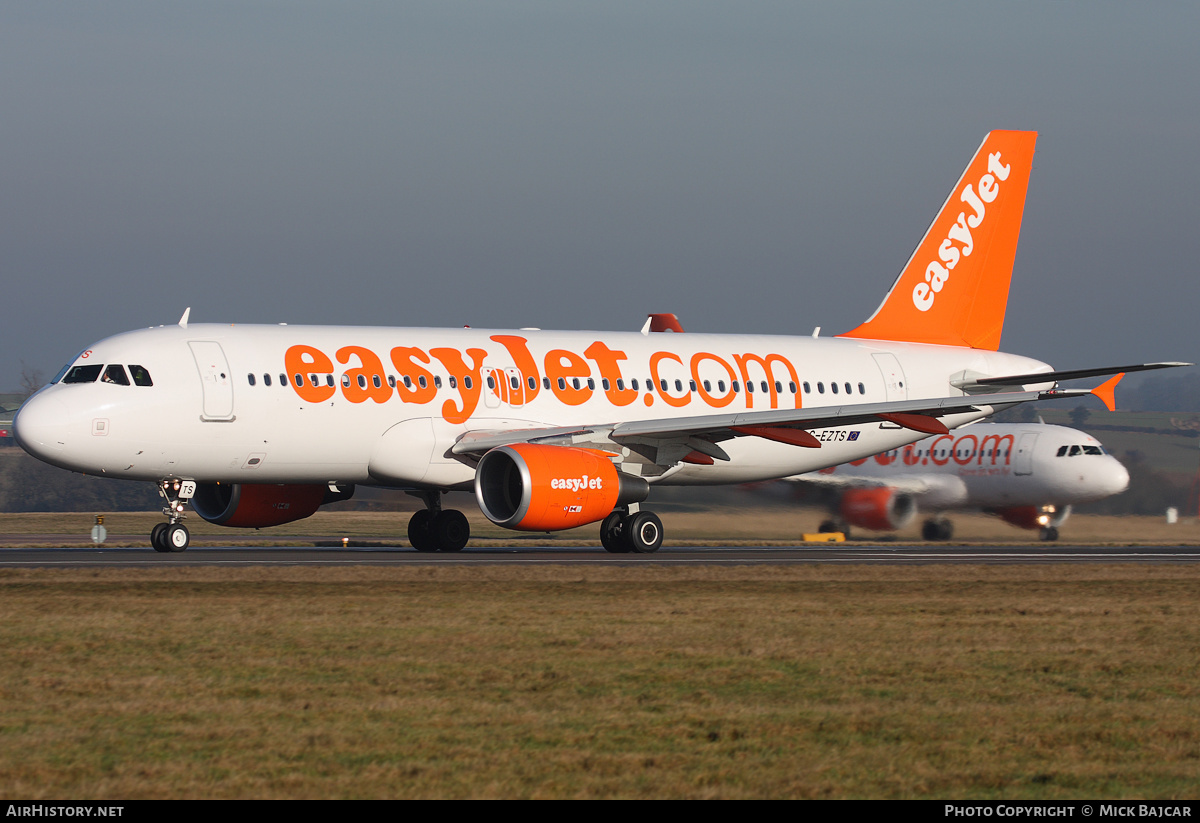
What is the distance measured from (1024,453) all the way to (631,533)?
51.8ft

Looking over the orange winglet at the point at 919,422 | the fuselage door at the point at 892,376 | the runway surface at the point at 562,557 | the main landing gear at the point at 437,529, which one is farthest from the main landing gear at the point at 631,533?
the fuselage door at the point at 892,376

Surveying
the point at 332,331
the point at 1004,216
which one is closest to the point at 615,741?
the point at 332,331

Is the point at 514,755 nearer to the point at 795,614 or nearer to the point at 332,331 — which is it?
the point at 795,614

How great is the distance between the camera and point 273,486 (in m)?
29.2

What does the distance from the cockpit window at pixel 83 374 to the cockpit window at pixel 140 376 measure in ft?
1.89

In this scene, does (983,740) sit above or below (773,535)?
below

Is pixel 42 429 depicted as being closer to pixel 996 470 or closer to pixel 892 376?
pixel 892 376

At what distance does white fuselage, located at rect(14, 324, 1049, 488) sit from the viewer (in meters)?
24.8

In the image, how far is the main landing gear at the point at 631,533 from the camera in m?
27.5

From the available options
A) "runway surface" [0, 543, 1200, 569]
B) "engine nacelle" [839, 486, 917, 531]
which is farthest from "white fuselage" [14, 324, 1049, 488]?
"engine nacelle" [839, 486, 917, 531]

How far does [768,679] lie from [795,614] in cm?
464

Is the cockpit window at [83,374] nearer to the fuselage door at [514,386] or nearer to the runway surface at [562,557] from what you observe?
the runway surface at [562,557]

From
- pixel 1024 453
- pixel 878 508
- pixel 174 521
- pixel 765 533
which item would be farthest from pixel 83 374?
pixel 1024 453

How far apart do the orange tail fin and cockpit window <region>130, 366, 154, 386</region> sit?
1652cm
